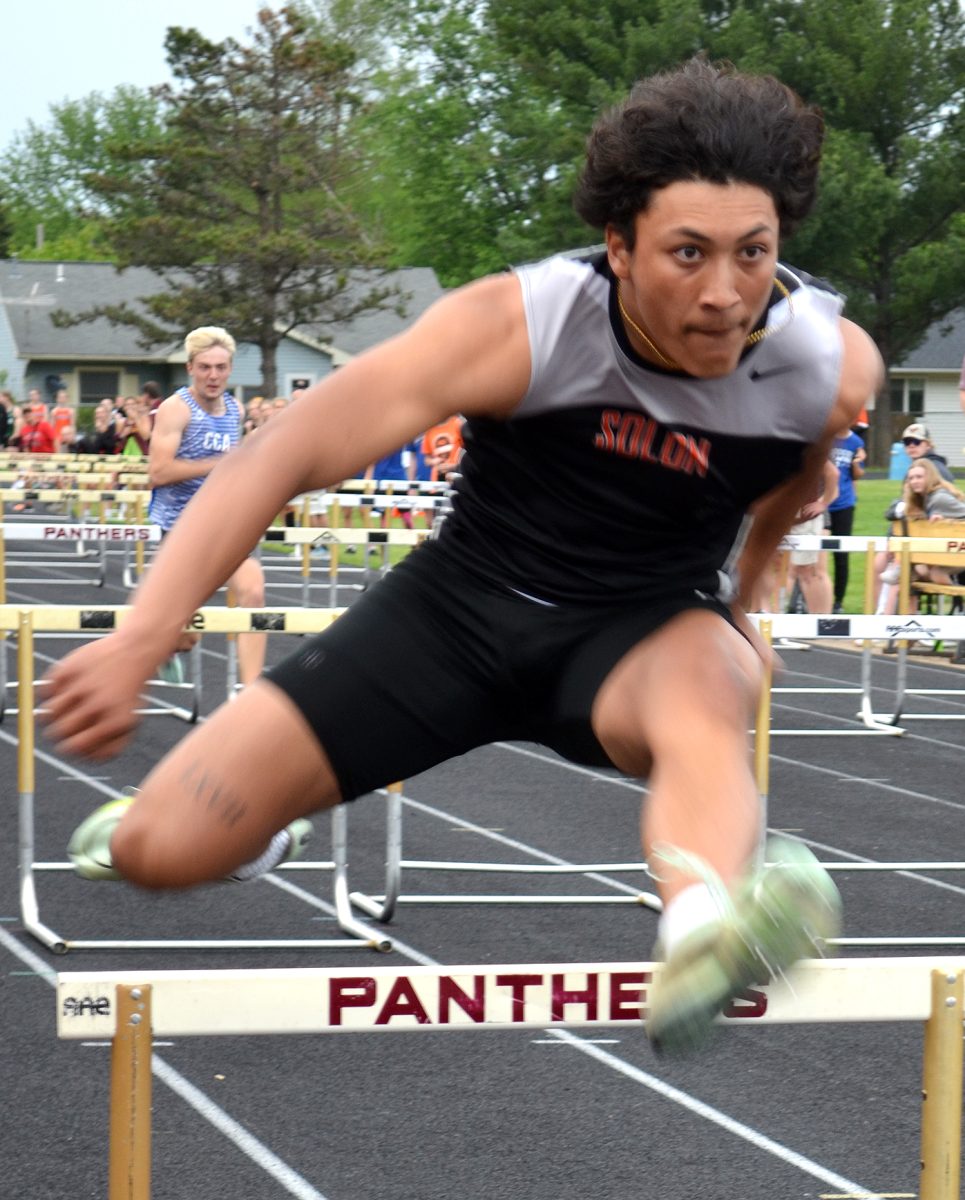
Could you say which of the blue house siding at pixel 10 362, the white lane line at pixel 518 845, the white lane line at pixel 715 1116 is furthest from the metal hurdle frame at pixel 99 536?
the blue house siding at pixel 10 362

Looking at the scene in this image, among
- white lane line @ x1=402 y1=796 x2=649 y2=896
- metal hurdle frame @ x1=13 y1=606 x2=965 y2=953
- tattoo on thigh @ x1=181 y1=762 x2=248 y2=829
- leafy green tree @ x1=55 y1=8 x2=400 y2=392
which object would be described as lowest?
white lane line @ x1=402 y1=796 x2=649 y2=896

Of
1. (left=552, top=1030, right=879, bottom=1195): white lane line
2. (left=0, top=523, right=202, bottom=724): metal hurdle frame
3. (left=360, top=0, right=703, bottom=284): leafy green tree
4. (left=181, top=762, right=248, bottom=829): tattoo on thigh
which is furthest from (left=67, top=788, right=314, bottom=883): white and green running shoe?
(left=360, top=0, right=703, bottom=284): leafy green tree

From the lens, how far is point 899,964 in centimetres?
267

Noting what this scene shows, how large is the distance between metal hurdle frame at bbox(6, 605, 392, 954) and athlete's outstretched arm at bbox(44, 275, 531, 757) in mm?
3100

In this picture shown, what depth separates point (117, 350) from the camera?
2282 inches

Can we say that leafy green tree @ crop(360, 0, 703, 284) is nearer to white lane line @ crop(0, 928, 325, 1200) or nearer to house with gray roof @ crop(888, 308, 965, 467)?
house with gray roof @ crop(888, 308, 965, 467)

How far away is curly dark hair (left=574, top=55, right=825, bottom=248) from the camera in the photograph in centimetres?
266

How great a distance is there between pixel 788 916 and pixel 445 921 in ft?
13.0

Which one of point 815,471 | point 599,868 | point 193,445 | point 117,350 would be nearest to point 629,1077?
point 599,868

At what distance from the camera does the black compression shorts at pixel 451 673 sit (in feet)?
9.35

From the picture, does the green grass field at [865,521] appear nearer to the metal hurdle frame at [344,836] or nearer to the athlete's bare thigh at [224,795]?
the metal hurdle frame at [344,836]

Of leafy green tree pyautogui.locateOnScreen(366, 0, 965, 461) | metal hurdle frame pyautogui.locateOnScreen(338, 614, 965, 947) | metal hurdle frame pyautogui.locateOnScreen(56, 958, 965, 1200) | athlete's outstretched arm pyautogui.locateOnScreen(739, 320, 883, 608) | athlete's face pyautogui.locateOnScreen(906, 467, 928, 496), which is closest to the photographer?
metal hurdle frame pyautogui.locateOnScreen(56, 958, 965, 1200)

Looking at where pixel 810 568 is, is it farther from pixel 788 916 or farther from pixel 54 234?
pixel 54 234

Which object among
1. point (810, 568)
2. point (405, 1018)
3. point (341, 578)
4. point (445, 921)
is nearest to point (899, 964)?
point (405, 1018)
